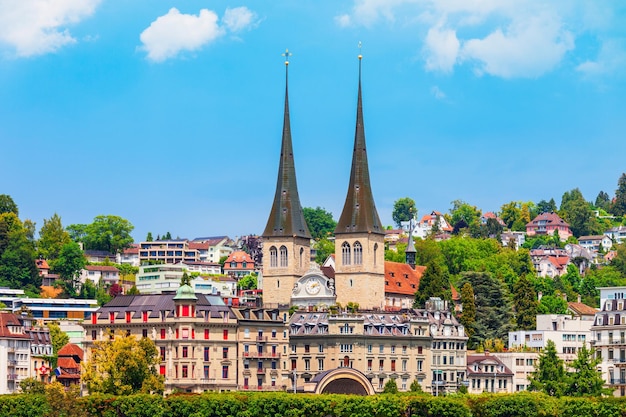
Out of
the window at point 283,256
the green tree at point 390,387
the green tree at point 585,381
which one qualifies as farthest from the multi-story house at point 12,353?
the green tree at point 585,381

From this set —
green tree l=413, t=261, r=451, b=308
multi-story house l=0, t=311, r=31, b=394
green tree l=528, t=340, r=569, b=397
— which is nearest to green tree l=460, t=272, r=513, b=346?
green tree l=413, t=261, r=451, b=308

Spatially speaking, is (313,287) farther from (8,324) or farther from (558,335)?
(8,324)

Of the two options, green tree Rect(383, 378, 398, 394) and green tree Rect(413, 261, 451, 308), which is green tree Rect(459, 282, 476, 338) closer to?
green tree Rect(413, 261, 451, 308)

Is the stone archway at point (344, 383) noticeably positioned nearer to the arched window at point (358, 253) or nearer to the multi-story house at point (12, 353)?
the arched window at point (358, 253)

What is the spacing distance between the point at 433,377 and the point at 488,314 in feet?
87.9

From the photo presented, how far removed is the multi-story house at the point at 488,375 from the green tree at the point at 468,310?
421 inches

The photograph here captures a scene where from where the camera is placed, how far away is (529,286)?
188125mm

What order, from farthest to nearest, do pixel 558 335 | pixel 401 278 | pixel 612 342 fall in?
pixel 401 278 → pixel 558 335 → pixel 612 342

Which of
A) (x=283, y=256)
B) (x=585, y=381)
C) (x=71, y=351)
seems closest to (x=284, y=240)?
(x=283, y=256)

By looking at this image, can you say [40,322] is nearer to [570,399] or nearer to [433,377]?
[433,377]

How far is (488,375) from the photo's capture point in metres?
164

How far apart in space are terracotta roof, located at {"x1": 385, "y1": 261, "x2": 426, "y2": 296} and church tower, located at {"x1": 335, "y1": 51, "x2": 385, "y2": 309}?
25.1 feet

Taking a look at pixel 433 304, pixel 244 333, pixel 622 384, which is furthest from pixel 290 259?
pixel 622 384

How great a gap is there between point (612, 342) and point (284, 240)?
137 feet
